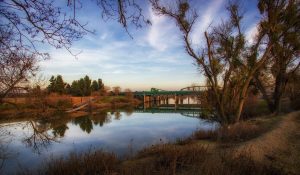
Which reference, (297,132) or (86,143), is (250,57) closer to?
(297,132)

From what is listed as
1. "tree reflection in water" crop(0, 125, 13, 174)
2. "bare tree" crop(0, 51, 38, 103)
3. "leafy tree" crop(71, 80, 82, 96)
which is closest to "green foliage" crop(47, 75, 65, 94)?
"tree reflection in water" crop(0, 125, 13, 174)

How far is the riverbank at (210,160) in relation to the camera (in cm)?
475

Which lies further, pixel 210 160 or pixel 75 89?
pixel 75 89

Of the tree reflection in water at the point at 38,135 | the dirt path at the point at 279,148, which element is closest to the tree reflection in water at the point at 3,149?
the tree reflection in water at the point at 38,135

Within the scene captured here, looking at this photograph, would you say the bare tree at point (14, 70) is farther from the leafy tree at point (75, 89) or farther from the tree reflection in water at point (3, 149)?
the leafy tree at point (75, 89)

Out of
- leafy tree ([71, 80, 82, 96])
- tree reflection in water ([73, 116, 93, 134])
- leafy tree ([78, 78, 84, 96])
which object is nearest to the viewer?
tree reflection in water ([73, 116, 93, 134])

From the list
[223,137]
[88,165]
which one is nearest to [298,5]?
[223,137]

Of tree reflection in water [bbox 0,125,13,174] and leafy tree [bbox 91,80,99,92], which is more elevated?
leafy tree [bbox 91,80,99,92]

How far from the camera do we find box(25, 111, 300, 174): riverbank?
4750 millimetres

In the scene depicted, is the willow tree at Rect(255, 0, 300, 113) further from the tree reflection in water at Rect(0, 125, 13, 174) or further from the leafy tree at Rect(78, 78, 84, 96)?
the leafy tree at Rect(78, 78, 84, 96)

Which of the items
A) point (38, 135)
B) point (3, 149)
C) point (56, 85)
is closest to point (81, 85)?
point (56, 85)

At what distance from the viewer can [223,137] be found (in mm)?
9875

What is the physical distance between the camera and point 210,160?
4691mm

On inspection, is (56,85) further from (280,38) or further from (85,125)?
(280,38)
